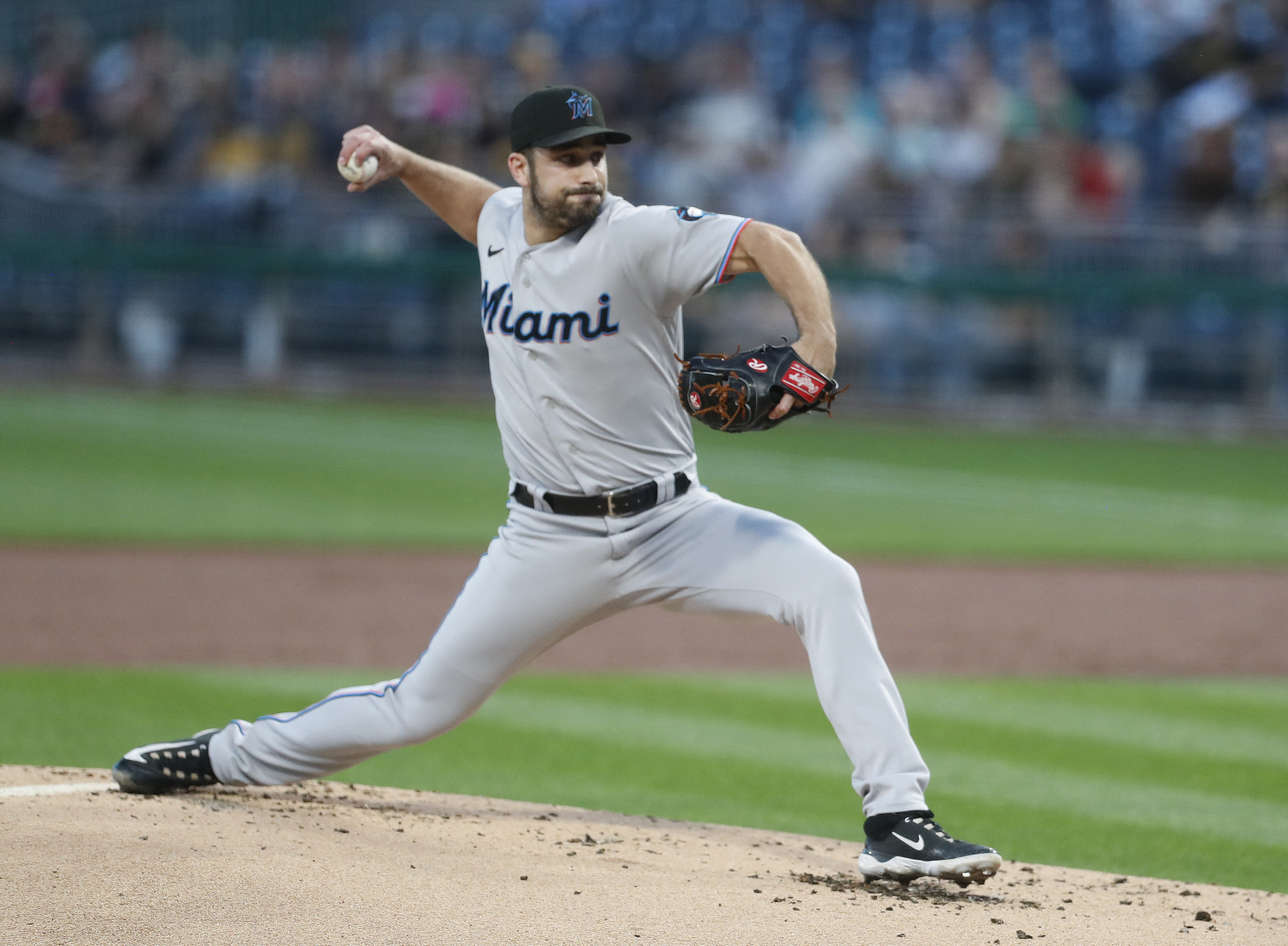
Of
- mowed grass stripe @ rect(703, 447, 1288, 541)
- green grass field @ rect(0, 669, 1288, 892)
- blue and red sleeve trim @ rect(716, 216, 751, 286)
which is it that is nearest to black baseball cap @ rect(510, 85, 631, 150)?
blue and red sleeve trim @ rect(716, 216, 751, 286)

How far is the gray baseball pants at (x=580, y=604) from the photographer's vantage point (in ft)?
13.7

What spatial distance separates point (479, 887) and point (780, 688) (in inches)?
135

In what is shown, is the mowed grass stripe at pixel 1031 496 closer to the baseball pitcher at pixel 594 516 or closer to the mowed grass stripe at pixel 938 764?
the mowed grass stripe at pixel 938 764

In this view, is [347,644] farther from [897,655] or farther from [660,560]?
[660,560]

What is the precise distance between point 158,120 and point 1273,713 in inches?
609

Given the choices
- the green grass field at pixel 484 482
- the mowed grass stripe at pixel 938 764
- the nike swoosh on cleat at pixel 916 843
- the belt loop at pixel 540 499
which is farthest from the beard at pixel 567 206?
the green grass field at pixel 484 482

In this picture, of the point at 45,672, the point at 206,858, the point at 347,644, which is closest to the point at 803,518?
the point at 347,644

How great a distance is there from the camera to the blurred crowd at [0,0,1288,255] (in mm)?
16453

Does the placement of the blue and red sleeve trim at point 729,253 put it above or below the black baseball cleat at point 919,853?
above

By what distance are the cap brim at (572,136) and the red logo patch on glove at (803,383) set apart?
78cm

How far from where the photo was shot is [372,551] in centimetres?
1044

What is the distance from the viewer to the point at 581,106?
4.27m

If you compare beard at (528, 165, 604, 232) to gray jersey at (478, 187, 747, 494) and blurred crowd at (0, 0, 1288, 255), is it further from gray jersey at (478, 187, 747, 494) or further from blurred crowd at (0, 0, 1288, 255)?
blurred crowd at (0, 0, 1288, 255)

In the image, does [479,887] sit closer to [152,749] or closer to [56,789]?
[152,749]
